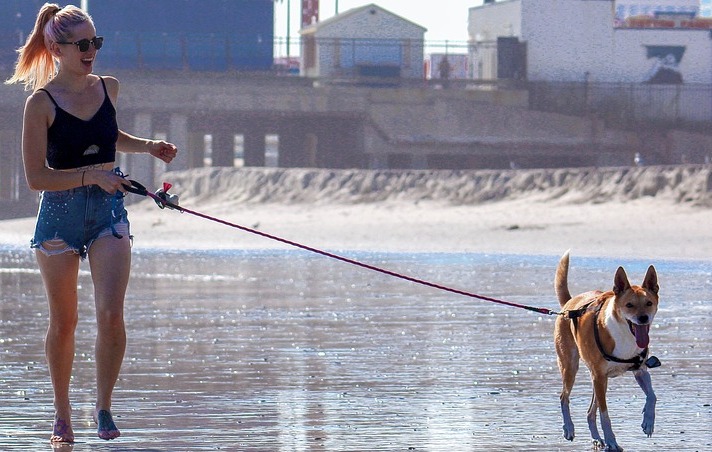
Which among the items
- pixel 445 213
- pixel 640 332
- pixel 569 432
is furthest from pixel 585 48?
pixel 640 332

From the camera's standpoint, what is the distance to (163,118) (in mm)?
58062

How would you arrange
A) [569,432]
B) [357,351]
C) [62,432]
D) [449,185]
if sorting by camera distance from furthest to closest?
[449,185]
[357,351]
[569,432]
[62,432]

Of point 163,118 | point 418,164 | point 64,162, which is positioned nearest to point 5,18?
point 163,118

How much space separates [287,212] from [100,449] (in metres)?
27.0

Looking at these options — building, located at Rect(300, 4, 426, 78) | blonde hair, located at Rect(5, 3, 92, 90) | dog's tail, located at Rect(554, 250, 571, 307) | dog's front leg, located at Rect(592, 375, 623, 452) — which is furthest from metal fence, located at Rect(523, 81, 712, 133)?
blonde hair, located at Rect(5, 3, 92, 90)

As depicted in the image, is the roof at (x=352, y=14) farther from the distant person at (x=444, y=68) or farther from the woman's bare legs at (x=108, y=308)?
the woman's bare legs at (x=108, y=308)

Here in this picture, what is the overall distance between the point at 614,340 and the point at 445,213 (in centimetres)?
2419

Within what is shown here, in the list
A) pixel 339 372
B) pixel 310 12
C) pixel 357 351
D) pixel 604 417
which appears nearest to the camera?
pixel 604 417

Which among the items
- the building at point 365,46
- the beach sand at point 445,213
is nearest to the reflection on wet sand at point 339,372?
the beach sand at point 445,213

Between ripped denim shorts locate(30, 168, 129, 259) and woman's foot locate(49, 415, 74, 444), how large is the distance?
718 millimetres

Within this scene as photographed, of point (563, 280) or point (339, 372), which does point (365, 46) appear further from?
point (563, 280)

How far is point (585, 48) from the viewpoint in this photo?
57.6 metres

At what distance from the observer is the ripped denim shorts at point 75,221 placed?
6.34 meters

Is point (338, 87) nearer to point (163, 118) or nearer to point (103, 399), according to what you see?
point (163, 118)
